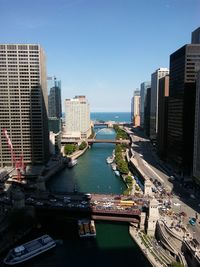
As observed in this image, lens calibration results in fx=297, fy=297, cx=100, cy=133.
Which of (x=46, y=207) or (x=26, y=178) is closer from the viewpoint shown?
(x=46, y=207)

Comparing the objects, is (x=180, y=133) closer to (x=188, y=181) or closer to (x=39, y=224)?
(x=188, y=181)

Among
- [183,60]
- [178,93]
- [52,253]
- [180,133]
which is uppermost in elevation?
[183,60]

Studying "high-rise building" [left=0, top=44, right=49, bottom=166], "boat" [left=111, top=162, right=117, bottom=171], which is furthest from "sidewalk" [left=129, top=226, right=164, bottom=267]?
"high-rise building" [left=0, top=44, right=49, bottom=166]

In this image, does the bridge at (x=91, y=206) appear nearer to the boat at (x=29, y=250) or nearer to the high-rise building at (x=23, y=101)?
the boat at (x=29, y=250)

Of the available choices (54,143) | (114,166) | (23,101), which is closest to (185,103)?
(114,166)

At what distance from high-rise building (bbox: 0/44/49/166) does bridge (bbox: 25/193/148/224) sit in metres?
43.3

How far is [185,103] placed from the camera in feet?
351

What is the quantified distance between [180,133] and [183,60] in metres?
26.7

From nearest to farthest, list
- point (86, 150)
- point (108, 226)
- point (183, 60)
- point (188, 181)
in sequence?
1. point (108, 226)
2. point (188, 181)
3. point (183, 60)
4. point (86, 150)

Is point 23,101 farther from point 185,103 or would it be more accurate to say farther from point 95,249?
point 95,249

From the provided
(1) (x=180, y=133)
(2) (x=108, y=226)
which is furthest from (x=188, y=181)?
(2) (x=108, y=226)

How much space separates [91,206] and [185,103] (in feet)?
178

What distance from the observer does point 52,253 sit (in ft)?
199

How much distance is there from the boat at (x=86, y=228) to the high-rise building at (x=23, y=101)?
58009 millimetres
